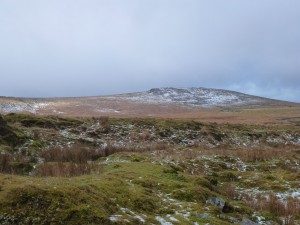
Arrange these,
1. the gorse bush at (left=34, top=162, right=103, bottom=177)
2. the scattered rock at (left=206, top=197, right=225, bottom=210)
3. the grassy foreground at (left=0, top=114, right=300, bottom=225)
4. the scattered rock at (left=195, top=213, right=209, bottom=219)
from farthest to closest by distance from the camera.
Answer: the gorse bush at (left=34, top=162, right=103, bottom=177) → the scattered rock at (left=206, top=197, right=225, bottom=210) → the scattered rock at (left=195, top=213, right=209, bottom=219) → the grassy foreground at (left=0, top=114, right=300, bottom=225)

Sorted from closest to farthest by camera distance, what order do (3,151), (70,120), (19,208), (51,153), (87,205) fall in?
(19,208)
(87,205)
(3,151)
(51,153)
(70,120)

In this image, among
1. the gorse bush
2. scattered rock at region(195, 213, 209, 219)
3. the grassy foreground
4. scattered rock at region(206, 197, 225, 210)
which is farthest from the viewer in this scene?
the gorse bush

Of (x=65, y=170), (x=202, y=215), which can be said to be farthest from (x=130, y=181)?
(x=202, y=215)

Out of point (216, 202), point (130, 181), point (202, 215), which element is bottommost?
point (216, 202)

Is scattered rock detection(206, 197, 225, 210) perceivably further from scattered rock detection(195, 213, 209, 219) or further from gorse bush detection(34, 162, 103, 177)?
gorse bush detection(34, 162, 103, 177)

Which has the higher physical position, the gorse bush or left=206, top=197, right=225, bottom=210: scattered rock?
the gorse bush

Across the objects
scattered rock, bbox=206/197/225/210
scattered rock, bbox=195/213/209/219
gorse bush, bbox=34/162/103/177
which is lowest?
scattered rock, bbox=206/197/225/210

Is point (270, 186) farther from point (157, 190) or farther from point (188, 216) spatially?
point (188, 216)

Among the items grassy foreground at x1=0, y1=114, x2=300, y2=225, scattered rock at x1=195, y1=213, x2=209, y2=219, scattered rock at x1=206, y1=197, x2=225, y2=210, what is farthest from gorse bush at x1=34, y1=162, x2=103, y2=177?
scattered rock at x1=195, y1=213, x2=209, y2=219

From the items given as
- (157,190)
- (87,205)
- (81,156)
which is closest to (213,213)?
(157,190)

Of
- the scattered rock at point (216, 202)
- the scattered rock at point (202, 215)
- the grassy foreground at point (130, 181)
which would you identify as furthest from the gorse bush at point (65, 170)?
the scattered rock at point (202, 215)

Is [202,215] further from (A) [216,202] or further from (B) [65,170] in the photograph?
(B) [65,170]

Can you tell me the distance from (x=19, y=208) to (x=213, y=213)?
6.23m

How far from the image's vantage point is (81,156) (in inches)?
901
